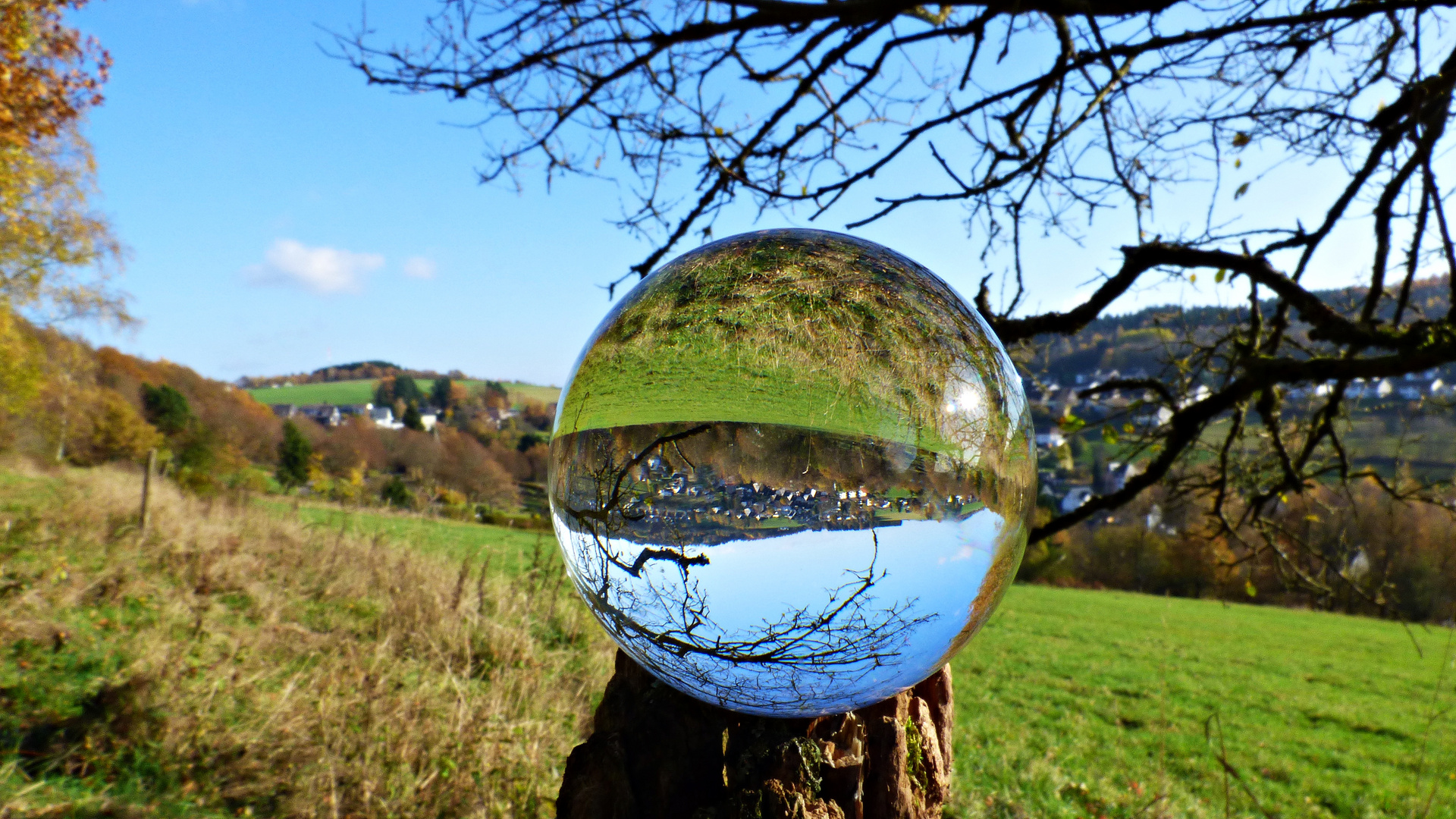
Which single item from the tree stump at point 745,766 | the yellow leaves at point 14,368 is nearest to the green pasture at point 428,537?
the tree stump at point 745,766

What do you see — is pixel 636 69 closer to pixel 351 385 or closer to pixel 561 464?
pixel 561 464

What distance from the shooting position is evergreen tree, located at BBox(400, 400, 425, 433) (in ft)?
164

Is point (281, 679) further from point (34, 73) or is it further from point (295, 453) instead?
point (295, 453)

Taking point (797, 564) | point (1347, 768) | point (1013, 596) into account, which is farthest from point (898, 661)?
point (1013, 596)

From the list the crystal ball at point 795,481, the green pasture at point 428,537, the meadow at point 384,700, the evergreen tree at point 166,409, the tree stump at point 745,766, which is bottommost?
the meadow at point 384,700

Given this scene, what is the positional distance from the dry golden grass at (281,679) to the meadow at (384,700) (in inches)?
0.9

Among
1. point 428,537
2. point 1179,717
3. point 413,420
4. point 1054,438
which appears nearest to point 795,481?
point 1054,438

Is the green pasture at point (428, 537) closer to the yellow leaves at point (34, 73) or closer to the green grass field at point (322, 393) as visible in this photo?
the yellow leaves at point (34, 73)

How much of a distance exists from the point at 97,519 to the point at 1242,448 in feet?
49.1

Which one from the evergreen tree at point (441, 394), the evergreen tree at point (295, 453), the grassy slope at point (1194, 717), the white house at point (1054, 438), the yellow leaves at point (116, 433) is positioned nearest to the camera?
the white house at point (1054, 438)

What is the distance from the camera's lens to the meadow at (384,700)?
448cm

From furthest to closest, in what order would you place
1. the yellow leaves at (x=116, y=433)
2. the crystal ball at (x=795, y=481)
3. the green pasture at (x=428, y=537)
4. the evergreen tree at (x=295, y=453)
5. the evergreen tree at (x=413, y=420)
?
1. the evergreen tree at (x=413, y=420)
2. the yellow leaves at (x=116, y=433)
3. the evergreen tree at (x=295, y=453)
4. the green pasture at (x=428, y=537)
5. the crystal ball at (x=795, y=481)

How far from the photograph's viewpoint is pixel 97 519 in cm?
1080

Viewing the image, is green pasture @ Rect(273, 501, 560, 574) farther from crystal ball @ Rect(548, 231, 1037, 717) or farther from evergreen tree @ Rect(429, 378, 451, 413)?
evergreen tree @ Rect(429, 378, 451, 413)
